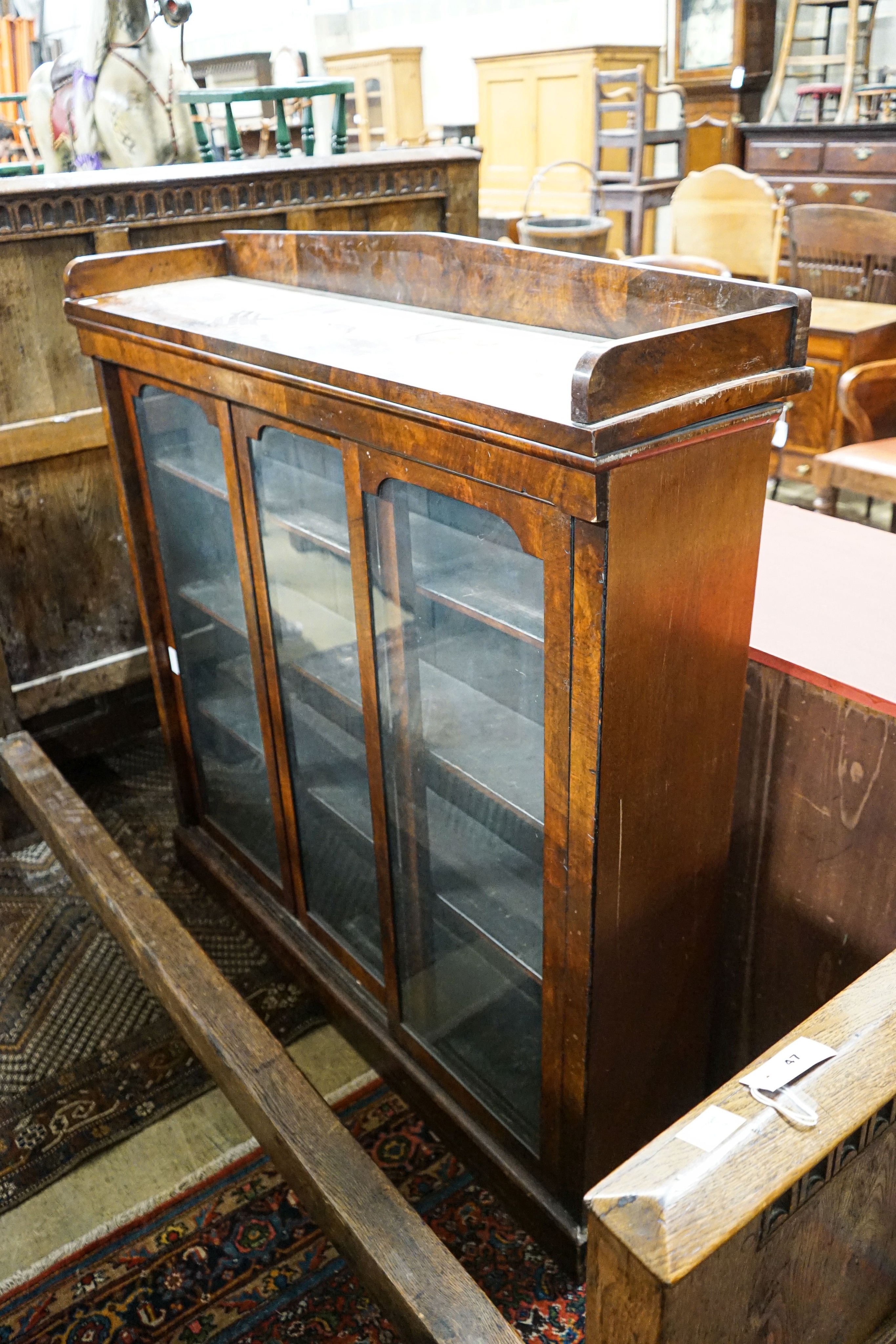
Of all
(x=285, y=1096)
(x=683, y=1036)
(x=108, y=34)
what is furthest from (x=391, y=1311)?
(x=108, y=34)

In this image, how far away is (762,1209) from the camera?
792 millimetres

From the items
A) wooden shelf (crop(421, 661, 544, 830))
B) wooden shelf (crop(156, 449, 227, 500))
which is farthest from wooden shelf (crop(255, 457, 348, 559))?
wooden shelf (crop(421, 661, 544, 830))

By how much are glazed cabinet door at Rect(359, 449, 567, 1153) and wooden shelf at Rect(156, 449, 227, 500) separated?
51cm

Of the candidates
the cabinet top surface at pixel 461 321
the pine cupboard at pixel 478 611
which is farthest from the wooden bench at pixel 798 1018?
the cabinet top surface at pixel 461 321

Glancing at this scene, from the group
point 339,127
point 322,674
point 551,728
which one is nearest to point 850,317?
point 339,127

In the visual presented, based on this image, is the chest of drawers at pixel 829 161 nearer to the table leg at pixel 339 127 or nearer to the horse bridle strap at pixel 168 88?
the table leg at pixel 339 127

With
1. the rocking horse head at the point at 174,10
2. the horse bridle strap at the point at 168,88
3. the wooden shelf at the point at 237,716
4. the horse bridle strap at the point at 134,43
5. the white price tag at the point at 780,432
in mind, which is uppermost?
the rocking horse head at the point at 174,10

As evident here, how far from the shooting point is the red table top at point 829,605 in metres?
1.35

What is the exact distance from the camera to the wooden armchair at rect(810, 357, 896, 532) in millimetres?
3004

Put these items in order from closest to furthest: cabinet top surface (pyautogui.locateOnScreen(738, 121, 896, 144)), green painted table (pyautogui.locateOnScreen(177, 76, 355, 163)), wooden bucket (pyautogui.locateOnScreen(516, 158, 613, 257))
Answer: green painted table (pyautogui.locateOnScreen(177, 76, 355, 163))
wooden bucket (pyautogui.locateOnScreen(516, 158, 613, 257))
cabinet top surface (pyautogui.locateOnScreen(738, 121, 896, 144))

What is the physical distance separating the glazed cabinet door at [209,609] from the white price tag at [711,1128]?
119 centimetres

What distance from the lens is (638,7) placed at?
778cm

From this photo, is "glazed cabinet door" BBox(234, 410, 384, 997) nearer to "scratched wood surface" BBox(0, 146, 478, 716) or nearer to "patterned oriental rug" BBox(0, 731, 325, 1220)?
"patterned oriental rug" BBox(0, 731, 325, 1220)

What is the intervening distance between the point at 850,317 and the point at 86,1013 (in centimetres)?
330
